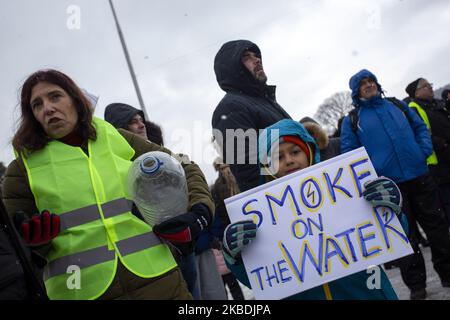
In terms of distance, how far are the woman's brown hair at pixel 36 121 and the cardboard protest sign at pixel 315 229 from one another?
75cm

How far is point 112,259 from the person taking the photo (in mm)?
1969

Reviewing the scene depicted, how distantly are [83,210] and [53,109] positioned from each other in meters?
0.50

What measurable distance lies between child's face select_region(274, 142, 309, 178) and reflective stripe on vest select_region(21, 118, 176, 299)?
0.78 m

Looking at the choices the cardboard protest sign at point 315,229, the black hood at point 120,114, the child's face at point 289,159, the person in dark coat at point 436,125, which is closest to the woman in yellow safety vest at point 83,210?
the cardboard protest sign at point 315,229

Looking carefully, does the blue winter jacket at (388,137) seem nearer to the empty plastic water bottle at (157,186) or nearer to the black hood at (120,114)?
the black hood at (120,114)

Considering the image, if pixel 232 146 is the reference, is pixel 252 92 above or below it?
above

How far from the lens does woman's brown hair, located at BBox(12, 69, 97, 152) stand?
2.17 metres

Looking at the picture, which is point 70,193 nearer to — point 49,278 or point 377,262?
point 49,278

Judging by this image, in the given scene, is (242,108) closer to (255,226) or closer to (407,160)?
(255,226)

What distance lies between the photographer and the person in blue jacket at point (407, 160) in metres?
3.91

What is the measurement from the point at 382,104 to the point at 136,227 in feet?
9.13

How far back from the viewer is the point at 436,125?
19.1ft

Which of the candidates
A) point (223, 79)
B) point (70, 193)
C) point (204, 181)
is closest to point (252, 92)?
point (223, 79)

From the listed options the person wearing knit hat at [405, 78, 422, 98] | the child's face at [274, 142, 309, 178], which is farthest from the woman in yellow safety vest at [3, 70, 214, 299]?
the person wearing knit hat at [405, 78, 422, 98]
